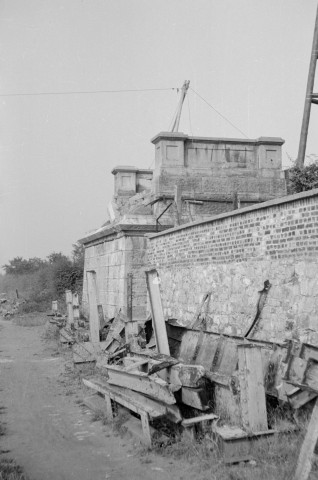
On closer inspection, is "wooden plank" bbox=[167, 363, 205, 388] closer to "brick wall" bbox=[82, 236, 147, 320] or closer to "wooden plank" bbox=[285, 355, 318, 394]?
"wooden plank" bbox=[285, 355, 318, 394]

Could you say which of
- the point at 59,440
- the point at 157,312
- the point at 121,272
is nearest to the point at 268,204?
the point at 157,312

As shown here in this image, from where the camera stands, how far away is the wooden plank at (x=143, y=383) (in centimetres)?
566

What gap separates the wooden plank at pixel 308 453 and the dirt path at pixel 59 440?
49.3 inches

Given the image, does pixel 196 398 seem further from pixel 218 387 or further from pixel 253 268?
pixel 253 268

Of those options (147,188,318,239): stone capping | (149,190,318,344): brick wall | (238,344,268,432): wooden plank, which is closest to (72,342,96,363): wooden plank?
(149,190,318,344): brick wall

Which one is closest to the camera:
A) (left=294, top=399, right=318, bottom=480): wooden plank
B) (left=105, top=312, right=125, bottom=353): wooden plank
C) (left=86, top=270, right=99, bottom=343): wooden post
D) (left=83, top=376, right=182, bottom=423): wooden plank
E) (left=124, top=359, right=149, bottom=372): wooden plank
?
(left=294, top=399, right=318, bottom=480): wooden plank

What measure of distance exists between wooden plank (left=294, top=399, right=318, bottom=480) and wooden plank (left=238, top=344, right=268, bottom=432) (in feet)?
3.39

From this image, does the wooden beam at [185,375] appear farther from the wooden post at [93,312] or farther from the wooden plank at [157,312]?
the wooden post at [93,312]

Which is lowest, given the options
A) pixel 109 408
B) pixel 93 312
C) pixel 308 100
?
pixel 109 408

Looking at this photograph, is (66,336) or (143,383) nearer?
(143,383)

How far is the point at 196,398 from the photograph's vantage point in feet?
19.0

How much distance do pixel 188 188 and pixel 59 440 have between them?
29.7ft

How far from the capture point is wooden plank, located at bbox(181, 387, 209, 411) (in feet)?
18.9

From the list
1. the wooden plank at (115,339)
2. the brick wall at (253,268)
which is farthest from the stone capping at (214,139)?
the wooden plank at (115,339)
